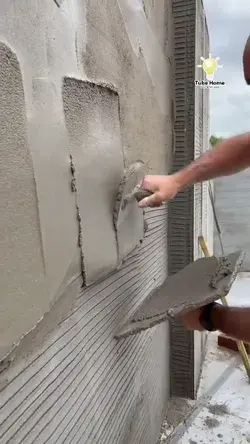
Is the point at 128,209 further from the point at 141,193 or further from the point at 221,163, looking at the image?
the point at 221,163

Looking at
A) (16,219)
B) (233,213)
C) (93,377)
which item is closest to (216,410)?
(93,377)

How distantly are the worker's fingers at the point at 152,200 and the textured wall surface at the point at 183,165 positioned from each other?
1374 mm

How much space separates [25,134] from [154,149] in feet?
4.94

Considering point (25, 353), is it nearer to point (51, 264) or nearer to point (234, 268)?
point (51, 264)

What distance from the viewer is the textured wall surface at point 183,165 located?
288 centimetres

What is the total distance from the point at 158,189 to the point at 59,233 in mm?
673

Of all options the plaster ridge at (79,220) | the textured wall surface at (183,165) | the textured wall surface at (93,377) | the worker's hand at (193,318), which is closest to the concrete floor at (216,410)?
the textured wall surface at (183,165)

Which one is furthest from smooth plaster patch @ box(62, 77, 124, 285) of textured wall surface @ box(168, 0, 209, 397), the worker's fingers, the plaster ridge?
textured wall surface @ box(168, 0, 209, 397)

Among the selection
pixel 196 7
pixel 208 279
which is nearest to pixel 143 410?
pixel 208 279

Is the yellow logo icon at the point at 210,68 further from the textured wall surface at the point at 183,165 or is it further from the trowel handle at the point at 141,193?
the trowel handle at the point at 141,193

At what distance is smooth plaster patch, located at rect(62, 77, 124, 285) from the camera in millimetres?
1120

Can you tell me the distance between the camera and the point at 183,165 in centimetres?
289

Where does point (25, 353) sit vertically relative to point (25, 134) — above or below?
below

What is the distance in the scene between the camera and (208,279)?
5.47ft
